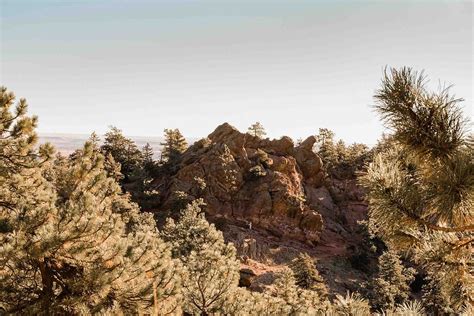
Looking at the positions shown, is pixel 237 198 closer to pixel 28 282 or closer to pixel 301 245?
pixel 301 245

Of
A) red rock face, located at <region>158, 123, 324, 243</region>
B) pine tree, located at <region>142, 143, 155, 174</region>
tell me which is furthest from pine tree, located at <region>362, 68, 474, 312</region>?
pine tree, located at <region>142, 143, 155, 174</region>

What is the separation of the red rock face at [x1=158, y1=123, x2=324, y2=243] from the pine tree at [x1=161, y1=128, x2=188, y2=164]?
9.16 ft

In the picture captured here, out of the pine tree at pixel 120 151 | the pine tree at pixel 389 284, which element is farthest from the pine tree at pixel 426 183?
the pine tree at pixel 120 151

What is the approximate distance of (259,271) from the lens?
110 feet

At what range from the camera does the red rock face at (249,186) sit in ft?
139

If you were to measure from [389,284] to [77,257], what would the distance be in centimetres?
3251

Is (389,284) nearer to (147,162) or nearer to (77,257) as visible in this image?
(77,257)

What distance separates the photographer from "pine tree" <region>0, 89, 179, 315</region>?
597 centimetres

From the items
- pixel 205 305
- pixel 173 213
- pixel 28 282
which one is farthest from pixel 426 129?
pixel 173 213

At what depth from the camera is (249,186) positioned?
44.6m

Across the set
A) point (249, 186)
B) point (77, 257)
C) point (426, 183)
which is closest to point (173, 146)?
point (249, 186)

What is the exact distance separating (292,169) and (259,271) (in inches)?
704

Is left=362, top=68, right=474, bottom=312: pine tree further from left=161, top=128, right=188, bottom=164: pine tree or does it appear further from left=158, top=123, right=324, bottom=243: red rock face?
left=161, top=128, right=188, bottom=164: pine tree

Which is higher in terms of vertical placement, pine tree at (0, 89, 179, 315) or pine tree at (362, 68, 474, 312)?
pine tree at (362, 68, 474, 312)
